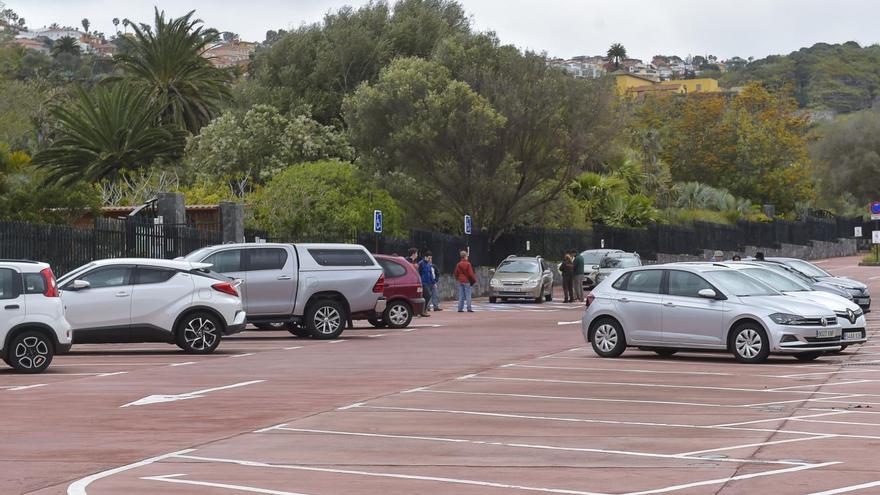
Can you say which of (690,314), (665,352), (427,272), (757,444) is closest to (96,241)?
(427,272)

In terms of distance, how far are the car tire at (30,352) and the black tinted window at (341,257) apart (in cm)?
892

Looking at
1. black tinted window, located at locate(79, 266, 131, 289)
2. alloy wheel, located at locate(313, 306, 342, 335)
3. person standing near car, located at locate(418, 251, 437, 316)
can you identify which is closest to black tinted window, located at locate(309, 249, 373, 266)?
alloy wheel, located at locate(313, 306, 342, 335)

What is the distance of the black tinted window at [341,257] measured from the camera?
2908 centimetres

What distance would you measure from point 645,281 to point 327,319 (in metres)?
8.28

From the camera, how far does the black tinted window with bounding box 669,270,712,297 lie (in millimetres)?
22469

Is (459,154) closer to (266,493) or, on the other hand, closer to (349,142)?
(349,142)

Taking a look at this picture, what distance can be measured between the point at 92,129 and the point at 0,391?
3733cm

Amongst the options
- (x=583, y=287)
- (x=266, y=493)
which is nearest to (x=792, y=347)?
(x=266, y=493)

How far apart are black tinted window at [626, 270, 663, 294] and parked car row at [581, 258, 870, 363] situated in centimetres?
2

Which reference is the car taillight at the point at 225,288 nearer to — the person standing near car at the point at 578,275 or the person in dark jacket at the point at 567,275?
the person in dark jacket at the point at 567,275

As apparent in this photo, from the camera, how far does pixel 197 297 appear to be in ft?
80.0

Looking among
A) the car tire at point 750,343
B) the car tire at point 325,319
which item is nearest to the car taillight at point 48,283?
the car tire at point 325,319

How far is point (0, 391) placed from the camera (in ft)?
59.3

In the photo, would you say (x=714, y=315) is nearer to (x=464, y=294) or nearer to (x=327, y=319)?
(x=327, y=319)
